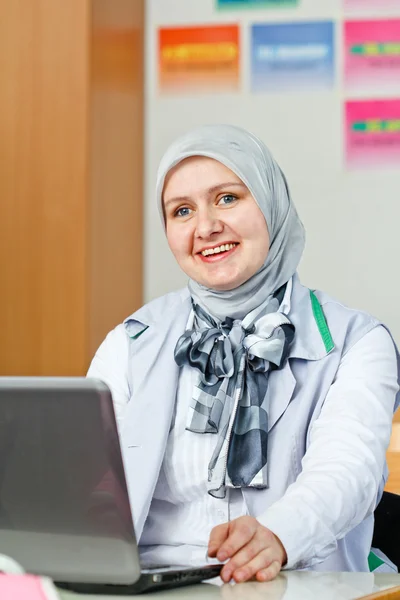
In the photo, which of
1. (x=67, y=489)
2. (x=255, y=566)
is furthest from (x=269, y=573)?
(x=67, y=489)

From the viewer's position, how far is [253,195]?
151cm

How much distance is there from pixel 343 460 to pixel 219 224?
45cm

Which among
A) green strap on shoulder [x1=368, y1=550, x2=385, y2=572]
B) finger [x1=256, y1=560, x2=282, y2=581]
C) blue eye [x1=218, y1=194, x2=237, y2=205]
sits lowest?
green strap on shoulder [x1=368, y1=550, x2=385, y2=572]

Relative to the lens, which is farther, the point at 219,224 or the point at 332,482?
the point at 219,224

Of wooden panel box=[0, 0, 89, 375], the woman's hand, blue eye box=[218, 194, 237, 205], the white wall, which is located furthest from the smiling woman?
the white wall

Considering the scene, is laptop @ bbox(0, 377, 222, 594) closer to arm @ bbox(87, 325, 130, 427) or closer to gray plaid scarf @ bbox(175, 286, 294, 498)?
gray plaid scarf @ bbox(175, 286, 294, 498)

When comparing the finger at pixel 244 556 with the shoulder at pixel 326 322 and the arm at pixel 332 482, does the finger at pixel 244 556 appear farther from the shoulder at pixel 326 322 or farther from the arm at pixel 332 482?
the shoulder at pixel 326 322

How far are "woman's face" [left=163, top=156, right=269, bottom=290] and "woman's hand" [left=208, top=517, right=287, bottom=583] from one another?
564 mm

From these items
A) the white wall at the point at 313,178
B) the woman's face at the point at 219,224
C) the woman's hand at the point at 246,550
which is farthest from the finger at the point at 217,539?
the white wall at the point at 313,178

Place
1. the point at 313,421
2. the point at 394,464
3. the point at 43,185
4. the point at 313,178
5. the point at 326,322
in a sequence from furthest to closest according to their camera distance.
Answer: the point at 313,178 < the point at 43,185 < the point at 394,464 < the point at 326,322 < the point at 313,421

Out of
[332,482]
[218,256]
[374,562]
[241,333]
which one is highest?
[218,256]

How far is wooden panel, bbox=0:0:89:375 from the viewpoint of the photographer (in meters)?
2.52

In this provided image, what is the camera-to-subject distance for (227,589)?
89 cm

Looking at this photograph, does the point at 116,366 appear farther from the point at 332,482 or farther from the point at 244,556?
the point at 244,556
